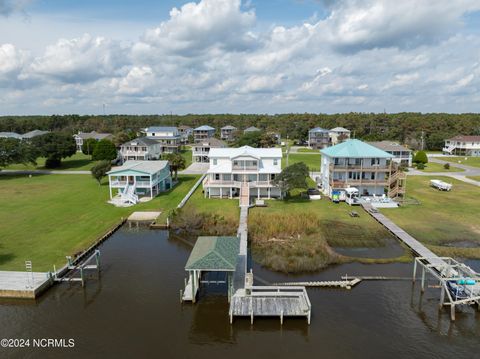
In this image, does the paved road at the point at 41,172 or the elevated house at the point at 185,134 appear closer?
the paved road at the point at 41,172

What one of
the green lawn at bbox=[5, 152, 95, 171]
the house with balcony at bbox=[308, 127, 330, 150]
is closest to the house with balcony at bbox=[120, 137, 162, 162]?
the green lawn at bbox=[5, 152, 95, 171]

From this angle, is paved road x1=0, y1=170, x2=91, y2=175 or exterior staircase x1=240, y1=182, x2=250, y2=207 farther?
paved road x1=0, y1=170, x2=91, y2=175

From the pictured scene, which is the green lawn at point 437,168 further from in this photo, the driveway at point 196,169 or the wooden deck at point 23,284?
the wooden deck at point 23,284

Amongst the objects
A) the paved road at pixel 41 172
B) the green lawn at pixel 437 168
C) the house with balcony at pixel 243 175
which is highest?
the house with balcony at pixel 243 175

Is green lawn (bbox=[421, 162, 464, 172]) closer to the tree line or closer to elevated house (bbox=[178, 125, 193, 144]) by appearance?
the tree line

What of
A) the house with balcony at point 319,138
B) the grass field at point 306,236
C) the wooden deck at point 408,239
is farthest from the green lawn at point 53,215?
the house with balcony at point 319,138

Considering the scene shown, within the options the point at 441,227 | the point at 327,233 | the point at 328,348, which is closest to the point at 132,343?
the point at 328,348
